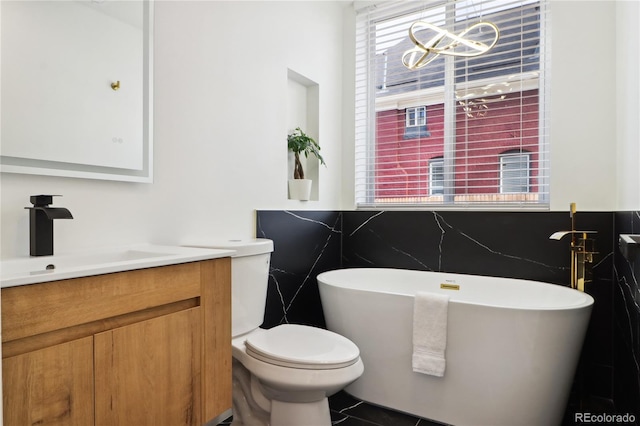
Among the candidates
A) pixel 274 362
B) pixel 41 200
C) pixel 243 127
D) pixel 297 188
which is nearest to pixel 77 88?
pixel 41 200

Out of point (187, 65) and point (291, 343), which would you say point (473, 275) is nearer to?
point (291, 343)

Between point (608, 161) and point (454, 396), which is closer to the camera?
point (454, 396)

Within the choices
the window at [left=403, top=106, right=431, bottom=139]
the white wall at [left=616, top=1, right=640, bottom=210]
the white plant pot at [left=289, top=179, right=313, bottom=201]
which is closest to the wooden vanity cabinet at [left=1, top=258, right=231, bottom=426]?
the white plant pot at [left=289, top=179, right=313, bottom=201]

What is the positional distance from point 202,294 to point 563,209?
2249mm

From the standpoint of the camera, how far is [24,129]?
1292 mm

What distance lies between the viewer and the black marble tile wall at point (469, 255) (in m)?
2.33

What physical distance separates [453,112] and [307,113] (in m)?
1.07

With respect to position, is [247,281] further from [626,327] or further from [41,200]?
[626,327]

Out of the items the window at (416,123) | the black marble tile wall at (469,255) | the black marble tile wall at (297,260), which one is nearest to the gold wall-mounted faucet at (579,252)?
the black marble tile wall at (469,255)

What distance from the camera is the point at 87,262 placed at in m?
1.39

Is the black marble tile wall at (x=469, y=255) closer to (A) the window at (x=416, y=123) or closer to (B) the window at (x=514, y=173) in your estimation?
(B) the window at (x=514, y=173)

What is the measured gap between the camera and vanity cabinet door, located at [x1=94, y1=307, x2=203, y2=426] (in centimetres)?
109

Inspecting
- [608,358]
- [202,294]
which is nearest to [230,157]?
[202,294]

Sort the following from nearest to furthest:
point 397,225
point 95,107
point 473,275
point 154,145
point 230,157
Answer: point 95,107, point 154,145, point 230,157, point 473,275, point 397,225
